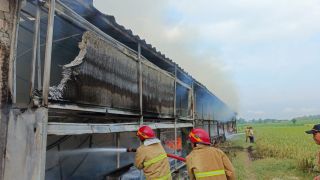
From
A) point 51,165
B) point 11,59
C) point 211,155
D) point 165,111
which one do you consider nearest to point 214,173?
point 211,155

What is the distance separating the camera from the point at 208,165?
4562mm

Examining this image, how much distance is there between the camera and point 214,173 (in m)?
4.55

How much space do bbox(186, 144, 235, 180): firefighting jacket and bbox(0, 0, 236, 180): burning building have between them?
1.83m

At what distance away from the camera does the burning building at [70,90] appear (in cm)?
430

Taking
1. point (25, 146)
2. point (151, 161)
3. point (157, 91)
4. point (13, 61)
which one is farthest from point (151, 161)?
point (157, 91)

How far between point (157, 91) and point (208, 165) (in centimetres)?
525

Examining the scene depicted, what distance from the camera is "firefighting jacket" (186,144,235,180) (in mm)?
4555

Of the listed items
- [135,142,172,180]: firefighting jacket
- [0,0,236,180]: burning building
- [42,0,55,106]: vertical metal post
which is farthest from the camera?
[135,142,172,180]: firefighting jacket

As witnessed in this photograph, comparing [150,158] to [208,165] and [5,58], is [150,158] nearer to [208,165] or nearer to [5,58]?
[208,165]

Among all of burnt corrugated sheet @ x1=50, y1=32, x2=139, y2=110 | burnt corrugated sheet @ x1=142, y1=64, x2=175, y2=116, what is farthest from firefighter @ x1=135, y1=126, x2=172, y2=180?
burnt corrugated sheet @ x1=142, y1=64, x2=175, y2=116

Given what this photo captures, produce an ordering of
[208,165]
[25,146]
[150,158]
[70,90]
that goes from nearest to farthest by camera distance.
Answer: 1. [25,146]
2. [208,165]
3. [70,90]
4. [150,158]

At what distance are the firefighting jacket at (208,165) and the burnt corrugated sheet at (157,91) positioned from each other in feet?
13.2

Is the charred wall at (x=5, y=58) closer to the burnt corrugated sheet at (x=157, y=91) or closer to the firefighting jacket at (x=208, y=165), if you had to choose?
the firefighting jacket at (x=208, y=165)

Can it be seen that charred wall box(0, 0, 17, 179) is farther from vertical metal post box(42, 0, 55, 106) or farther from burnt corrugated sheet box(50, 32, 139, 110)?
burnt corrugated sheet box(50, 32, 139, 110)
